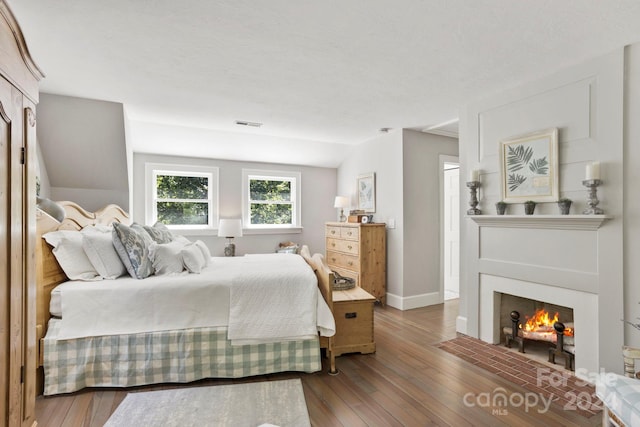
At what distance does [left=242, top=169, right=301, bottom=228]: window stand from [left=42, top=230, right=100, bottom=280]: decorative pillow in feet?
9.61

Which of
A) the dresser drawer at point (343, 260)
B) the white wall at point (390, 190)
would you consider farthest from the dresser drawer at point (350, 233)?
the white wall at point (390, 190)

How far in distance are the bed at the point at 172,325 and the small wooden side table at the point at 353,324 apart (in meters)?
0.23

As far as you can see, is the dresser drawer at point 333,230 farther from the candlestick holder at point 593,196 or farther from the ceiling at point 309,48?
the candlestick holder at point 593,196

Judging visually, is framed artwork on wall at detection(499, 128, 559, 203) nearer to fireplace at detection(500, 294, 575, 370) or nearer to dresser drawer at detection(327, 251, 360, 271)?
fireplace at detection(500, 294, 575, 370)

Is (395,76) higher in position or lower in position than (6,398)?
higher

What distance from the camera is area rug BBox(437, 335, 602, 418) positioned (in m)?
2.08

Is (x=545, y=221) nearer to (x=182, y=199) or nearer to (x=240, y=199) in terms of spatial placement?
(x=240, y=199)

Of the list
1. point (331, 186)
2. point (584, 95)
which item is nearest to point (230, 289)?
point (584, 95)

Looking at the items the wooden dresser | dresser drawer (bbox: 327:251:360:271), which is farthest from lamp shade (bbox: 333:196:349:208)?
dresser drawer (bbox: 327:251:360:271)

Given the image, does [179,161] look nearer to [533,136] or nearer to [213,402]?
[213,402]

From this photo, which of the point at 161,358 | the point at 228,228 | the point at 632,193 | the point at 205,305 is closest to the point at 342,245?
the point at 228,228

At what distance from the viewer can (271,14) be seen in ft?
5.89

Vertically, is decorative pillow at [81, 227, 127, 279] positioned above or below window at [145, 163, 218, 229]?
below

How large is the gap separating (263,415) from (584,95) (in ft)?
10.7
